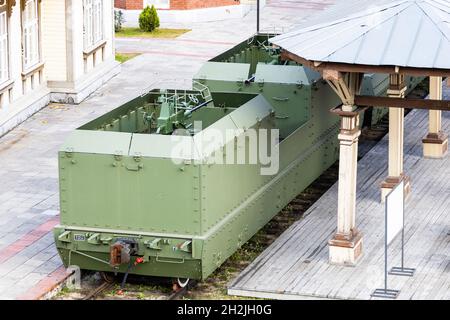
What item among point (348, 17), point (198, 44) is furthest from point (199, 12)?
point (348, 17)

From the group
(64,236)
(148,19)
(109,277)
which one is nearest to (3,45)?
(109,277)

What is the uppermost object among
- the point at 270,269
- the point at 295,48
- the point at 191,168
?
the point at 295,48

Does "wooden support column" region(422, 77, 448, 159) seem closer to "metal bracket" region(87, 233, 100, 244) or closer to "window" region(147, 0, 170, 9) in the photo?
"metal bracket" region(87, 233, 100, 244)

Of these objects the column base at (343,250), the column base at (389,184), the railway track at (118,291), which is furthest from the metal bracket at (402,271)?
the column base at (389,184)

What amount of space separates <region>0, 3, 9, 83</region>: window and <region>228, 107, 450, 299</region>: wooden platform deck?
7.88m

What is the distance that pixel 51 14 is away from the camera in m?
30.3

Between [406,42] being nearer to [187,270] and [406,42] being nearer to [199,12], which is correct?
[187,270]

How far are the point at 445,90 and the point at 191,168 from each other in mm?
16220

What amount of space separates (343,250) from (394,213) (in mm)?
1288

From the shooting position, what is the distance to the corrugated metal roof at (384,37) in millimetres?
18250

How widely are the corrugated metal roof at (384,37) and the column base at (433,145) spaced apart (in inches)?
260

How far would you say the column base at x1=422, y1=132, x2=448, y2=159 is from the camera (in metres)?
26.3

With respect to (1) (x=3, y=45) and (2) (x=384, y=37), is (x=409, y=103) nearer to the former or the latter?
(2) (x=384, y=37)

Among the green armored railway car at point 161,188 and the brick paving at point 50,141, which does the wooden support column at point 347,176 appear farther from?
the brick paving at point 50,141
